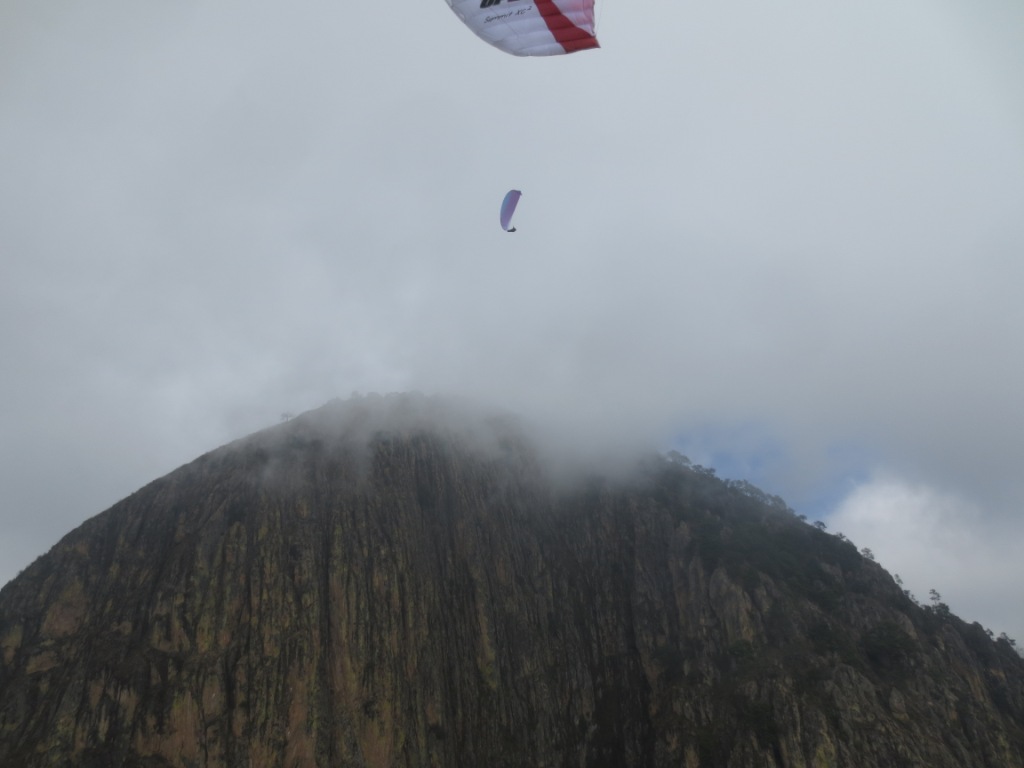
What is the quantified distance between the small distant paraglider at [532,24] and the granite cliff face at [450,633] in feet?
171

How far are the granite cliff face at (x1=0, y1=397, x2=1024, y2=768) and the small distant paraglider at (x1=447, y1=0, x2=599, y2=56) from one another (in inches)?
2046

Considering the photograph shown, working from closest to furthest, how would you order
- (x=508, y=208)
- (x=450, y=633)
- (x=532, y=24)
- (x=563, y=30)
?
(x=563, y=30) → (x=532, y=24) → (x=508, y=208) → (x=450, y=633)

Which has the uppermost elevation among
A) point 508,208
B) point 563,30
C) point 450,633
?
point 563,30

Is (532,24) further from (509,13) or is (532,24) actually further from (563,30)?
(563,30)

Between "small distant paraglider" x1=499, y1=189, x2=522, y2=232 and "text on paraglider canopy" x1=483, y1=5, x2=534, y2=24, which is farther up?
"text on paraglider canopy" x1=483, y1=5, x2=534, y2=24

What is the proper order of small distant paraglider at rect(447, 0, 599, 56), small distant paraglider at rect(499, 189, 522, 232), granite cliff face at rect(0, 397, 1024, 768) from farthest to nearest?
granite cliff face at rect(0, 397, 1024, 768) < small distant paraglider at rect(499, 189, 522, 232) < small distant paraglider at rect(447, 0, 599, 56)

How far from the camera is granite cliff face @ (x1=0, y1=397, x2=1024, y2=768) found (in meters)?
48.3

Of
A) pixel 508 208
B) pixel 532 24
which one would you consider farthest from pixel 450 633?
pixel 532 24

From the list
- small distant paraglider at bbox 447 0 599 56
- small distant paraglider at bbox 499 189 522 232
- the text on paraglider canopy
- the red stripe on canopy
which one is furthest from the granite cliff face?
the red stripe on canopy

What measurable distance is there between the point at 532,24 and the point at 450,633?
185ft

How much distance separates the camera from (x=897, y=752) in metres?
46.4

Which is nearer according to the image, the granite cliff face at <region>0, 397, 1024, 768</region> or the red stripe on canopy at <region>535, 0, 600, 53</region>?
the red stripe on canopy at <region>535, 0, 600, 53</region>

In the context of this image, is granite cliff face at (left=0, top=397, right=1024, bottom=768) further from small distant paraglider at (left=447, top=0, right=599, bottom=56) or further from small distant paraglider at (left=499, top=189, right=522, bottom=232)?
small distant paraglider at (left=447, top=0, right=599, bottom=56)

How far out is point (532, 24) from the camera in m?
16.7
